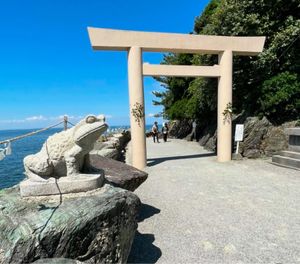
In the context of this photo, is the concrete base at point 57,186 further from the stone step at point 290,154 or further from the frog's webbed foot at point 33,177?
the stone step at point 290,154

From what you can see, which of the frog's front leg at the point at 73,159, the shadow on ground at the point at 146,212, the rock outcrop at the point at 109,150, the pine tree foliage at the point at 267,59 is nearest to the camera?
the frog's front leg at the point at 73,159

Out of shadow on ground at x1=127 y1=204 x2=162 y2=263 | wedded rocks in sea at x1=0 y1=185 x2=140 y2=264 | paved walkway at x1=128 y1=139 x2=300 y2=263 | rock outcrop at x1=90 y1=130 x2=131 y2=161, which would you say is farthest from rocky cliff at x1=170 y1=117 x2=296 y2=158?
wedded rocks in sea at x1=0 y1=185 x2=140 y2=264

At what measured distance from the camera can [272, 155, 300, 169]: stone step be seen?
292 inches

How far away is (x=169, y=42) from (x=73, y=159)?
20.8 feet

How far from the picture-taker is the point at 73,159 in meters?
2.83

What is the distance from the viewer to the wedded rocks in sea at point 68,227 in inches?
86.1

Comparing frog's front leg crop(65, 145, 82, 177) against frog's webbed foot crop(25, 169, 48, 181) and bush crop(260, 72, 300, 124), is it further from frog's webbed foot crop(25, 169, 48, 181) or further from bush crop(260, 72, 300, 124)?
bush crop(260, 72, 300, 124)

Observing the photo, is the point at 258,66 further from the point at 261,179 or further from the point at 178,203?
the point at 178,203

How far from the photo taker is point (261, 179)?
644cm

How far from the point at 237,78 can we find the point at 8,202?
382 inches

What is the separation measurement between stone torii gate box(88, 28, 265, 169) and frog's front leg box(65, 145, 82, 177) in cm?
531

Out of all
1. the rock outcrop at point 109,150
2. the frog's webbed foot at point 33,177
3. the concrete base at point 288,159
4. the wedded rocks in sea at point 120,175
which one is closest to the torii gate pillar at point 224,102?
the concrete base at point 288,159

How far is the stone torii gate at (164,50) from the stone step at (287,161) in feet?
5.30

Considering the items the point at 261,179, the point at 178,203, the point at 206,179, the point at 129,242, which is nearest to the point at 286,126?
the point at 261,179
